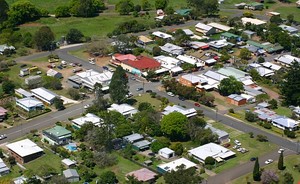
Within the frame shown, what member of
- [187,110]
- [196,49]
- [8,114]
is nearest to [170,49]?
[196,49]

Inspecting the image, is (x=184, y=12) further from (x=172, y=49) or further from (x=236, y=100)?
(x=236, y=100)

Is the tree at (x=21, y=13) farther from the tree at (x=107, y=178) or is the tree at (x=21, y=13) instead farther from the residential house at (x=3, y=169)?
the tree at (x=107, y=178)

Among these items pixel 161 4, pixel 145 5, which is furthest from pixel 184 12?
pixel 145 5

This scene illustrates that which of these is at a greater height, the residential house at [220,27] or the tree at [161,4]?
the tree at [161,4]

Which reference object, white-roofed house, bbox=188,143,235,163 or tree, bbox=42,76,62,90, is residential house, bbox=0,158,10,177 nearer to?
white-roofed house, bbox=188,143,235,163

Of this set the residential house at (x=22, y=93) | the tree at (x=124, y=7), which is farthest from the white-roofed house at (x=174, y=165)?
the tree at (x=124, y=7)

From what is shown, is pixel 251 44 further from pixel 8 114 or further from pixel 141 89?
pixel 8 114
